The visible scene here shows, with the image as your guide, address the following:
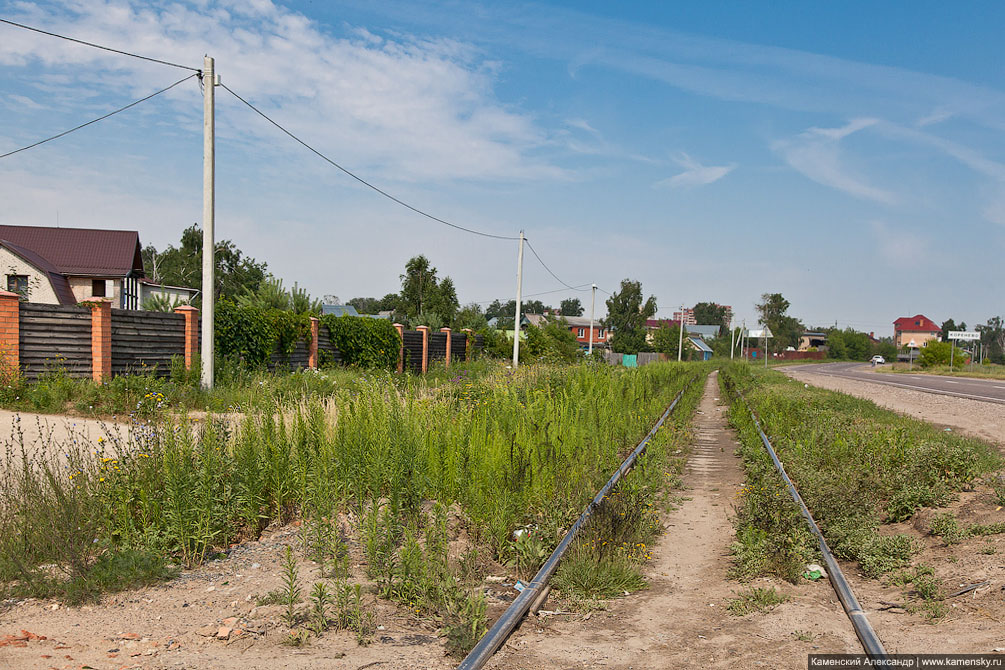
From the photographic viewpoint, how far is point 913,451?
786 cm

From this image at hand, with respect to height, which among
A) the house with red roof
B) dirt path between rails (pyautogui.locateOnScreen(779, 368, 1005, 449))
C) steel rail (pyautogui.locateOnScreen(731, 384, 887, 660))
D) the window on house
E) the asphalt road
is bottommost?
the asphalt road

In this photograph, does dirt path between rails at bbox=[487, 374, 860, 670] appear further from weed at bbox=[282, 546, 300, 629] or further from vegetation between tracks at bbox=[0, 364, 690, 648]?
weed at bbox=[282, 546, 300, 629]

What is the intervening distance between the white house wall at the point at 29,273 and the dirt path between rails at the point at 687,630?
36.6m

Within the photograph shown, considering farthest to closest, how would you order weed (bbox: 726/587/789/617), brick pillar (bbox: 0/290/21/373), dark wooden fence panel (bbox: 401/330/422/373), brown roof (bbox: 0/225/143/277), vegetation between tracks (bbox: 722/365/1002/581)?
brown roof (bbox: 0/225/143/277) → dark wooden fence panel (bbox: 401/330/422/373) → brick pillar (bbox: 0/290/21/373) → vegetation between tracks (bbox: 722/365/1002/581) → weed (bbox: 726/587/789/617)

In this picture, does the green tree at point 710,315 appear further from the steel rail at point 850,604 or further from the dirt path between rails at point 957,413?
the steel rail at point 850,604

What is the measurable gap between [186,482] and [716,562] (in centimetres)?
430

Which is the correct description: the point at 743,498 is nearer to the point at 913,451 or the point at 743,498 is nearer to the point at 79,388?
the point at 913,451

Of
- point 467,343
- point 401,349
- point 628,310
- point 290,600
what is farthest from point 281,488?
point 628,310

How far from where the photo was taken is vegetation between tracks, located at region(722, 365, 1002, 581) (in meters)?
5.35

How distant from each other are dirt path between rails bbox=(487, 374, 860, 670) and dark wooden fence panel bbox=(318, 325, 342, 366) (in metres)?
15.5

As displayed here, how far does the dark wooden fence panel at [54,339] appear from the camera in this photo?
1276 cm

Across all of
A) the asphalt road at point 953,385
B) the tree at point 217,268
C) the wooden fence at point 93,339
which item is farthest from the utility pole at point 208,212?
the tree at point 217,268

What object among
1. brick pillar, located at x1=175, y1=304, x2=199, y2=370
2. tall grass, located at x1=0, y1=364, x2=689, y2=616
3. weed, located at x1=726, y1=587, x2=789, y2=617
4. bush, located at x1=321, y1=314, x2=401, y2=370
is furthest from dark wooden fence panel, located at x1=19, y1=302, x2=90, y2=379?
weed, located at x1=726, y1=587, x2=789, y2=617

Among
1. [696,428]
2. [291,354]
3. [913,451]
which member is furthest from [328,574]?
[291,354]
